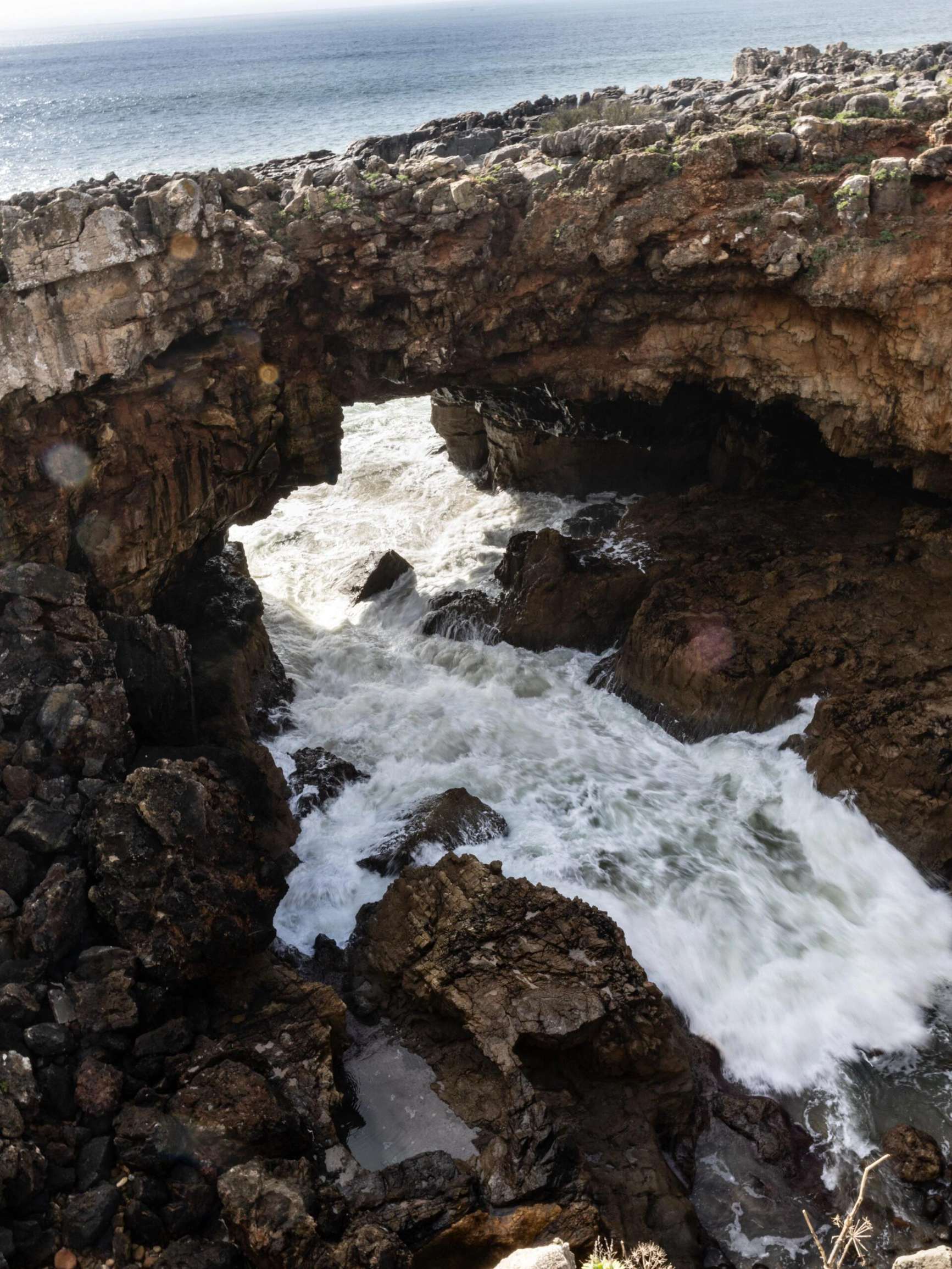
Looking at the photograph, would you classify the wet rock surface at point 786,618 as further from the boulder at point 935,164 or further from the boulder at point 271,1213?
the boulder at point 271,1213

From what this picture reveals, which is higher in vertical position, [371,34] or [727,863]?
[371,34]

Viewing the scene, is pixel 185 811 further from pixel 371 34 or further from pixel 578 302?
pixel 371 34

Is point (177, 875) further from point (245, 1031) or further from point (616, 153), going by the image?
point (616, 153)

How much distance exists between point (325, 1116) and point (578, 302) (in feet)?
45.3

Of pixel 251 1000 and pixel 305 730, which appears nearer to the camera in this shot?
pixel 251 1000

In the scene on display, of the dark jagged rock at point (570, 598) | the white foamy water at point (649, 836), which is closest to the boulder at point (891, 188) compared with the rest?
the dark jagged rock at point (570, 598)

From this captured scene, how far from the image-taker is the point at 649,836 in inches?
553

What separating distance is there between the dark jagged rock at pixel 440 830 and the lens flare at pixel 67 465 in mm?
7170

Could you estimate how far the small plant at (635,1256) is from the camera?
7822 millimetres

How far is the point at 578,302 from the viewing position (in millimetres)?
17047

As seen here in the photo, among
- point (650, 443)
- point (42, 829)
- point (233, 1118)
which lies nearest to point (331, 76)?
point (650, 443)

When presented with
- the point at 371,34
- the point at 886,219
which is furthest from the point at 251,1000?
the point at 371,34

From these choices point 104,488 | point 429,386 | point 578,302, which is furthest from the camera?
point 429,386

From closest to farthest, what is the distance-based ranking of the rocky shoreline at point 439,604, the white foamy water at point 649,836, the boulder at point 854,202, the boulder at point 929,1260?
1. the boulder at point 929,1260
2. the rocky shoreline at point 439,604
3. the white foamy water at point 649,836
4. the boulder at point 854,202
